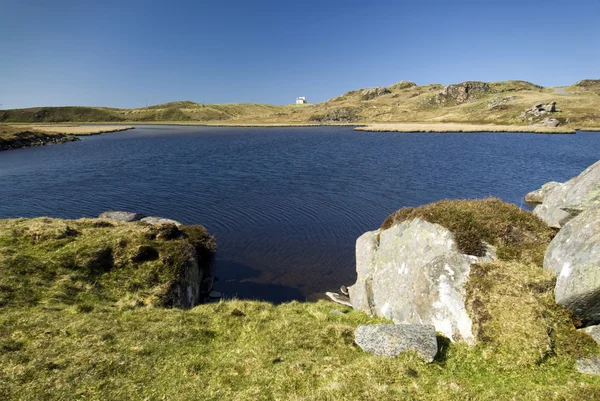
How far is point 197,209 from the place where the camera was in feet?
156

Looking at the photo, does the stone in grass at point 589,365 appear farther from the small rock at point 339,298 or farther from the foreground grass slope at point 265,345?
the small rock at point 339,298

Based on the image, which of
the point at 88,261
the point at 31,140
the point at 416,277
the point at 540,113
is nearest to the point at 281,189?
the point at 88,261

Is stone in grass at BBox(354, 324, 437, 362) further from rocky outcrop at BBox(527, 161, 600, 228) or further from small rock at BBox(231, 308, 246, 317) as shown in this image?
rocky outcrop at BBox(527, 161, 600, 228)

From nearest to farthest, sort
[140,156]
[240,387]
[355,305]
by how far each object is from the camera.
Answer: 1. [240,387]
2. [355,305]
3. [140,156]

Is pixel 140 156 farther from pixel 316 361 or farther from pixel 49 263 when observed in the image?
pixel 316 361

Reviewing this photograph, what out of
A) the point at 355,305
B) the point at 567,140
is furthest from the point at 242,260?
the point at 567,140

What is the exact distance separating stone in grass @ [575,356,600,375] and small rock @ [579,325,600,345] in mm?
879

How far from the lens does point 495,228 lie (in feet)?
60.2

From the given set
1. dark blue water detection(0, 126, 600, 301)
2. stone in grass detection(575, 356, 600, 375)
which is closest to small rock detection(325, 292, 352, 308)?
dark blue water detection(0, 126, 600, 301)

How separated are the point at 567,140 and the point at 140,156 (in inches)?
5770

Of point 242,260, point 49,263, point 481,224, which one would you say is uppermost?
point 481,224

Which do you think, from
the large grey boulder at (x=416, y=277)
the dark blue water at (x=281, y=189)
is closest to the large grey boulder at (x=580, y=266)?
the large grey boulder at (x=416, y=277)

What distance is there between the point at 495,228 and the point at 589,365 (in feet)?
27.7

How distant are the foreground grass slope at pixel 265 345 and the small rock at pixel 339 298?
397 cm
